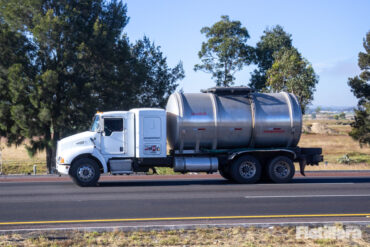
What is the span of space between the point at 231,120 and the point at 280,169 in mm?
2604

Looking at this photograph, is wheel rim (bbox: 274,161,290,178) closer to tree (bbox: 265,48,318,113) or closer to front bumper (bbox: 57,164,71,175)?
front bumper (bbox: 57,164,71,175)

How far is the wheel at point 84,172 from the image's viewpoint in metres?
16.5

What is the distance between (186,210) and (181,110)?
636 cm

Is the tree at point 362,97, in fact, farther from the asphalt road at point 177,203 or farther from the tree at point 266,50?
the asphalt road at point 177,203

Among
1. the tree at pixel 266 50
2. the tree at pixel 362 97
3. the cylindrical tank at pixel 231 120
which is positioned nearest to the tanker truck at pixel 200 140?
the cylindrical tank at pixel 231 120

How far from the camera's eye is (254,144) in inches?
712

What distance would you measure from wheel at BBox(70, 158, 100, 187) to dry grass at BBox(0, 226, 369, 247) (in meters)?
7.78

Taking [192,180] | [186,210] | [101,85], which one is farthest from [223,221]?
[101,85]

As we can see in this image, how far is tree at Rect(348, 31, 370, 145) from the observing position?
147ft

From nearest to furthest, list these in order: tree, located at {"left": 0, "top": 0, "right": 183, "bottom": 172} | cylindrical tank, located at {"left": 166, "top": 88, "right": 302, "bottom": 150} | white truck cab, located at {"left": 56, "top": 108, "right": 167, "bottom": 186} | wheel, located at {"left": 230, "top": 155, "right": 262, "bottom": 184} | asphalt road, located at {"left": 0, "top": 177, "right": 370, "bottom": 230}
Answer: asphalt road, located at {"left": 0, "top": 177, "right": 370, "bottom": 230} < white truck cab, located at {"left": 56, "top": 108, "right": 167, "bottom": 186} < cylindrical tank, located at {"left": 166, "top": 88, "right": 302, "bottom": 150} < wheel, located at {"left": 230, "top": 155, "right": 262, "bottom": 184} < tree, located at {"left": 0, "top": 0, "right": 183, "bottom": 172}

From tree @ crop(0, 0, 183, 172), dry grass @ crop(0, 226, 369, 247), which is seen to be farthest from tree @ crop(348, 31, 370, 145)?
dry grass @ crop(0, 226, 369, 247)

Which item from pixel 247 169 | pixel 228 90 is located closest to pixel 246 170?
pixel 247 169

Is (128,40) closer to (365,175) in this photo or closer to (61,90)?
(61,90)

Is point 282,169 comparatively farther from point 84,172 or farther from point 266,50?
point 266,50
